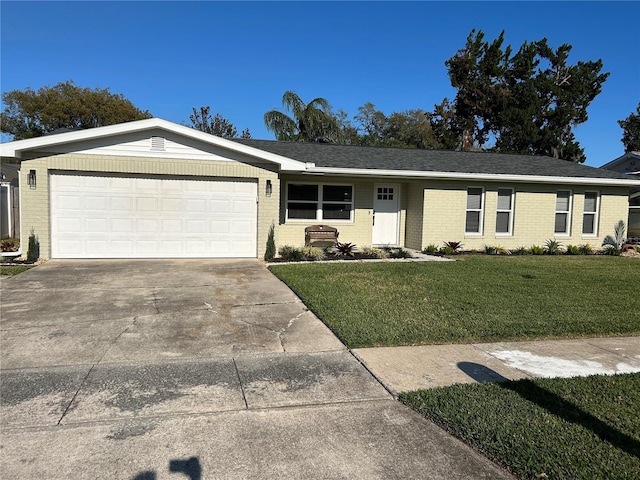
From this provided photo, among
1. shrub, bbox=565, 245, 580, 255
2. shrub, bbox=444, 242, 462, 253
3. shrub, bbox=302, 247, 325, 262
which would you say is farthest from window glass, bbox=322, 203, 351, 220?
shrub, bbox=565, 245, 580, 255

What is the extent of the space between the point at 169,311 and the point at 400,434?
453 cm

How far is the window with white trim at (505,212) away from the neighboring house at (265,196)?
0.04m

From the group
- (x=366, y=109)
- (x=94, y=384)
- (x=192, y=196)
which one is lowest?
(x=94, y=384)

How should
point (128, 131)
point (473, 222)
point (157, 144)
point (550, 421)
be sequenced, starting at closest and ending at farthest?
point (550, 421) < point (128, 131) < point (157, 144) < point (473, 222)

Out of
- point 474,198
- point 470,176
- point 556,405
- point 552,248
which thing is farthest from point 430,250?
point 556,405

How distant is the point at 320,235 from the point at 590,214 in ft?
34.0

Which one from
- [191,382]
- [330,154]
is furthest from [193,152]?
[191,382]

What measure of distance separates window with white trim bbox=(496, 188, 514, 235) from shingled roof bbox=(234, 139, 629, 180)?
83cm

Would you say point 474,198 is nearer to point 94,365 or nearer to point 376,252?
point 376,252

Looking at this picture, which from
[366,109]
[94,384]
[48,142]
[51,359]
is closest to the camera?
[94,384]

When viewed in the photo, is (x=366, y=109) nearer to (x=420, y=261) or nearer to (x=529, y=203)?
(x=529, y=203)

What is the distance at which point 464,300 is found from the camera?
25.1 ft

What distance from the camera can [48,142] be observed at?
36.3ft

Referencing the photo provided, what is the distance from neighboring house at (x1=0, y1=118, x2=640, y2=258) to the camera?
11609 millimetres
